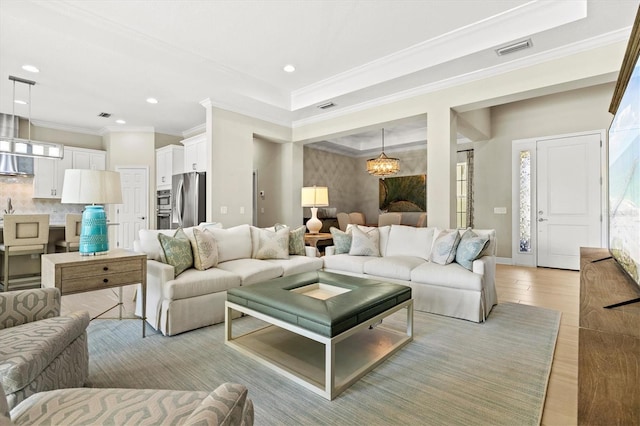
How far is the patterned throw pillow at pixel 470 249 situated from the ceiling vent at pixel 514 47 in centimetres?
203

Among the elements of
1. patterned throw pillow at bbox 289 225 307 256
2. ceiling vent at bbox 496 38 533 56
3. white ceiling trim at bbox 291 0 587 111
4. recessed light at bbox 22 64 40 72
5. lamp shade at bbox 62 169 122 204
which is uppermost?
white ceiling trim at bbox 291 0 587 111

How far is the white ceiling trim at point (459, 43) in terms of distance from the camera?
9.81 ft

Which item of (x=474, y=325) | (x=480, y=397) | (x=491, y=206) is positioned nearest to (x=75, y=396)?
(x=480, y=397)

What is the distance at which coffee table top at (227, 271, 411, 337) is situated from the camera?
196 cm

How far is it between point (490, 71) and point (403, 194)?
477 centimetres

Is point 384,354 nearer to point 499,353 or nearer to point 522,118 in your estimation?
point 499,353

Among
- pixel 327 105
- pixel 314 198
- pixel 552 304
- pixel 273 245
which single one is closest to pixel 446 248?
pixel 552 304

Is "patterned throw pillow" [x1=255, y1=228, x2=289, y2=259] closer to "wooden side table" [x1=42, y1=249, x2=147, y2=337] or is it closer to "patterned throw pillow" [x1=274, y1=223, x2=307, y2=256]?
"patterned throw pillow" [x1=274, y1=223, x2=307, y2=256]

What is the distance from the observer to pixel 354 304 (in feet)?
6.98

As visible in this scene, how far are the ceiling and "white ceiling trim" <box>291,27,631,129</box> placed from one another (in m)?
0.01

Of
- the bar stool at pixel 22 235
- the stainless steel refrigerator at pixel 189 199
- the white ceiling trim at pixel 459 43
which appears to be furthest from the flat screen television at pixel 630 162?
the bar stool at pixel 22 235

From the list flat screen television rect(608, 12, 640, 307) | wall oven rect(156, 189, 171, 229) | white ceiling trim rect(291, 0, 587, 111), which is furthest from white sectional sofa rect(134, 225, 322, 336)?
wall oven rect(156, 189, 171, 229)

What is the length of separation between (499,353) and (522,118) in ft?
16.6

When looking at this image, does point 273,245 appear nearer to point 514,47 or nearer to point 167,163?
point 514,47
